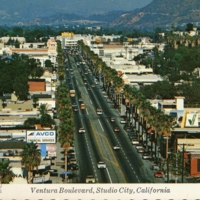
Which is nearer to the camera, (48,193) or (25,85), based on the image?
(48,193)

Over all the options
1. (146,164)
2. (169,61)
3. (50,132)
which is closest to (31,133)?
(50,132)

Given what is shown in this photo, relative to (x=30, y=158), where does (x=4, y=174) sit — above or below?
above

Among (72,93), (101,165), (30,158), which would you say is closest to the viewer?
(30,158)

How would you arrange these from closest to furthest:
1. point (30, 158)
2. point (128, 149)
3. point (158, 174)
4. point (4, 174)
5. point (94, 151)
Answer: point (4, 174)
point (30, 158)
point (158, 174)
point (94, 151)
point (128, 149)

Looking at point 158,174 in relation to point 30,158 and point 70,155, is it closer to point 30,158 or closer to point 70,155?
point 70,155

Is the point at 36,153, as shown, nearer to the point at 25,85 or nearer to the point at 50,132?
the point at 50,132

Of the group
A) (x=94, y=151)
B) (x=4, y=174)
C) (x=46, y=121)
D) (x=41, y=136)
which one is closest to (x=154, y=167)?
(x=94, y=151)

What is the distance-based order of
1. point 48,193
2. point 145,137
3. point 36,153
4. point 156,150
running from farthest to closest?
point 145,137 < point 156,150 < point 36,153 < point 48,193

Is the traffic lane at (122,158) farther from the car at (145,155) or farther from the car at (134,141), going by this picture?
the car at (145,155)
